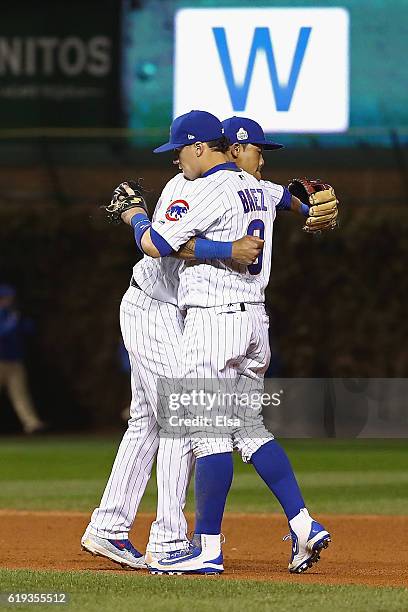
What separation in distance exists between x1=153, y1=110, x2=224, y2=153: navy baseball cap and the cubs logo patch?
0.24m

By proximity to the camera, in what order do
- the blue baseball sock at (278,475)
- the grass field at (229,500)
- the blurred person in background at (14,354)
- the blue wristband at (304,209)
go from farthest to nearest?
the blurred person in background at (14,354), the blue wristband at (304,209), the blue baseball sock at (278,475), the grass field at (229,500)

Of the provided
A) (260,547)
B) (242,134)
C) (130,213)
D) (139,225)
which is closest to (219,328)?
(139,225)

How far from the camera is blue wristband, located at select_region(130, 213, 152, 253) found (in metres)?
4.96

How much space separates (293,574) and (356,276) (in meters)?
9.10

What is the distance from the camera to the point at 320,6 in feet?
54.5

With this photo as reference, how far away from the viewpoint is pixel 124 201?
518cm

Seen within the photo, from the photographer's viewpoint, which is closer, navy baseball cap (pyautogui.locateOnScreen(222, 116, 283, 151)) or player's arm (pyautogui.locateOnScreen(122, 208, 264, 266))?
player's arm (pyautogui.locateOnScreen(122, 208, 264, 266))

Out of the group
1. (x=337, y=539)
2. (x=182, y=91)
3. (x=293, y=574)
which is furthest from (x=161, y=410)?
(x=182, y=91)

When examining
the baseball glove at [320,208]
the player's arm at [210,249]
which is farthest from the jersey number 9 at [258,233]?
the baseball glove at [320,208]

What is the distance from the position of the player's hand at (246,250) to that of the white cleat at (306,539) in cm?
96

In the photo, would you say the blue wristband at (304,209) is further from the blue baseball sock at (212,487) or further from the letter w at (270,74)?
the letter w at (270,74)

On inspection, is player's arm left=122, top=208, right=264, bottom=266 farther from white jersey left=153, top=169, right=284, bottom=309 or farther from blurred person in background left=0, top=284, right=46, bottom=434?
blurred person in background left=0, top=284, right=46, bottom=434

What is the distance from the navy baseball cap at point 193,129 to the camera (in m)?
5.01

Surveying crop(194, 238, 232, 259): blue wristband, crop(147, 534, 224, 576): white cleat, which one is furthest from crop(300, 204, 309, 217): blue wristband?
crop(147, 534, 224, 576): white cleat
